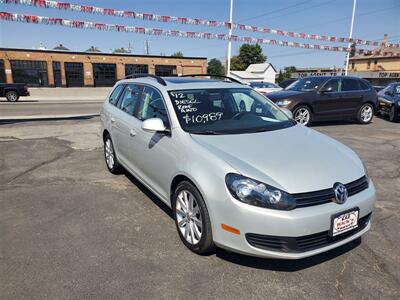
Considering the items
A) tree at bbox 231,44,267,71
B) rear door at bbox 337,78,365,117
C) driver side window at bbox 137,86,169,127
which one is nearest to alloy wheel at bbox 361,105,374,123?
rear door at bbox 337,78,365,117

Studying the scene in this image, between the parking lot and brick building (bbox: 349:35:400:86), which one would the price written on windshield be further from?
brick building (bbox: 349:35:400:86)

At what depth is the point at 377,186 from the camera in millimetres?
5133

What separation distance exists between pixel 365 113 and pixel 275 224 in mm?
10403

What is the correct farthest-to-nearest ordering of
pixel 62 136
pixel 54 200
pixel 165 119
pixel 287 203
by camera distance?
pixel 62 136 < pixel 54 200 < pixel 165 119 < pixel 287 203

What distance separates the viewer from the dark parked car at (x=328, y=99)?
1020 cm

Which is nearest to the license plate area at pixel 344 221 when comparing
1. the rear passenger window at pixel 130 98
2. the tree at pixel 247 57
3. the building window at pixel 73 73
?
the rear passenger window at pixel 130 98

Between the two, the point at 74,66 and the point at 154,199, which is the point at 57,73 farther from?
the point at 154,199

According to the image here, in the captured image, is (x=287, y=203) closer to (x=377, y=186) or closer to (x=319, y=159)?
(x=319, y=159)

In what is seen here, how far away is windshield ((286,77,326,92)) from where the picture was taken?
10554mm

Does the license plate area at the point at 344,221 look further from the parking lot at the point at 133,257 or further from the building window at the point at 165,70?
the building window at the point at 165,70

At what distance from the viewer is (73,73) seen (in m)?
Result: 47.7

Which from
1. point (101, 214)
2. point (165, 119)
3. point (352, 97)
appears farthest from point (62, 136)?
point (352, 97)

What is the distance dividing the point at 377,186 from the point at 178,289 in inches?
151

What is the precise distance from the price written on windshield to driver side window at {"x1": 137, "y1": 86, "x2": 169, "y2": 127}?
24 centimetres
